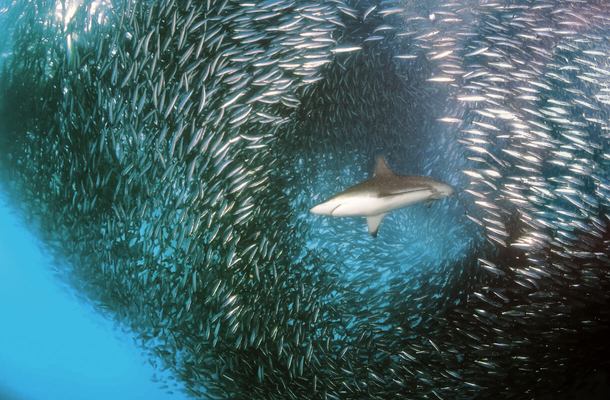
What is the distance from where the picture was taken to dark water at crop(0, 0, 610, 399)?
5.79 m

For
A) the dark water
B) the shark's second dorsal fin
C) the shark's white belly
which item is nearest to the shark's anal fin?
the shark's white belly

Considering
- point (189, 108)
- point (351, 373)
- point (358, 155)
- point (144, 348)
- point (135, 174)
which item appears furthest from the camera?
point (144, 348)

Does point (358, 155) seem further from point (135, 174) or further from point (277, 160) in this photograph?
point (135, 174)

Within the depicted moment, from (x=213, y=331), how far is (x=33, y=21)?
18.3 feet

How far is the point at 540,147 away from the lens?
604cm

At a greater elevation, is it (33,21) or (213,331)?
(33,21)

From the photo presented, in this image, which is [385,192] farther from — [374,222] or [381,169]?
[374,222]

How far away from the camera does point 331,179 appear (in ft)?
23.8

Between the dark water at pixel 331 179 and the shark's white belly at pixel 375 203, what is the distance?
1349 mm

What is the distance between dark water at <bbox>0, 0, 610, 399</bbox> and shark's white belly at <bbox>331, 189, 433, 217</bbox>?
4.43ft

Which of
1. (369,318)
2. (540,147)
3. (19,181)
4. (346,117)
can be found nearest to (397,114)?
(346,117)

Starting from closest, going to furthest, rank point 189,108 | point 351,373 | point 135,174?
point 189,108 → point 135,174 → point 351,373

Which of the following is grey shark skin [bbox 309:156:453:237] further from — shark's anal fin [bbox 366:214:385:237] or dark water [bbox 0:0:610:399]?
dark water [bbox 0:0:610:399]

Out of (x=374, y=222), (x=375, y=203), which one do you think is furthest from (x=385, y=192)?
(x=374, y=222)
